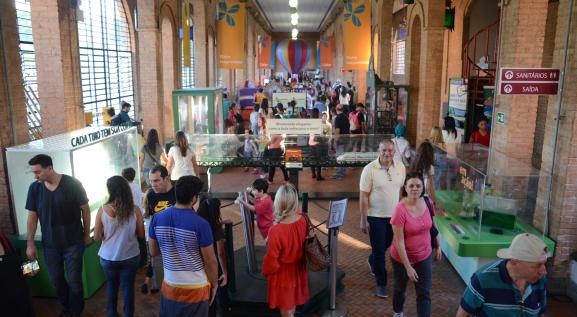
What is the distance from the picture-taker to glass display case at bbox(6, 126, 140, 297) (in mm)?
5688

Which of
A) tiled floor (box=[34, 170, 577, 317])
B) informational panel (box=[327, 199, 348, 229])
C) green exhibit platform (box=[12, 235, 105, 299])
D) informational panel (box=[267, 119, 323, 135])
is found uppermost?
informational panel (box=[267, 119, 323, 135])

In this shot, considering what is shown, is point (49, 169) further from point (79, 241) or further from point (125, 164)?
point (125, 164)

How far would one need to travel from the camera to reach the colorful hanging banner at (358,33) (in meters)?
14.9

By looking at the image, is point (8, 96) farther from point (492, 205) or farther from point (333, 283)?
point (492, 205)

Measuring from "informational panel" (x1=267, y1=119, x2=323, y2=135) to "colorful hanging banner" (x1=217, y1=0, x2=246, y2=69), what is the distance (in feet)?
21.7

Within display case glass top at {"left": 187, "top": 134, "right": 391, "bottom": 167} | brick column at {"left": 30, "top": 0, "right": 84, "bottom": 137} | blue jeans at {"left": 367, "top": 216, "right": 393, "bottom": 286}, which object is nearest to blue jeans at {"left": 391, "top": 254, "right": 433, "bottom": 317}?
blue jeans at {"left": 367, "top": 216, "right": 393, "bottom": 286}

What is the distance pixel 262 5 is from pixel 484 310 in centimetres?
2959

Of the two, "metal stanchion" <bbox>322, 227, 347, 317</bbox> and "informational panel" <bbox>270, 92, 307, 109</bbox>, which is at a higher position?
"informational panel" <bbox>270, 92, 307, 109</bbox>

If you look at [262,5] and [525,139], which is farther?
[262,5]

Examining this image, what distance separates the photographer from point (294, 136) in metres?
9.91

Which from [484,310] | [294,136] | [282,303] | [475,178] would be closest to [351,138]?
[294,136]

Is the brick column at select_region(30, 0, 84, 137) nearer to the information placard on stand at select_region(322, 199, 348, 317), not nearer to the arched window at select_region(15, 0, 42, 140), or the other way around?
the arched window at select_region(15, 0, 42, 140)

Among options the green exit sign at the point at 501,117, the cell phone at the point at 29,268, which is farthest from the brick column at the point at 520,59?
the cell phone at the point at 29,268

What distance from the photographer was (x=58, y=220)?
491 cm
